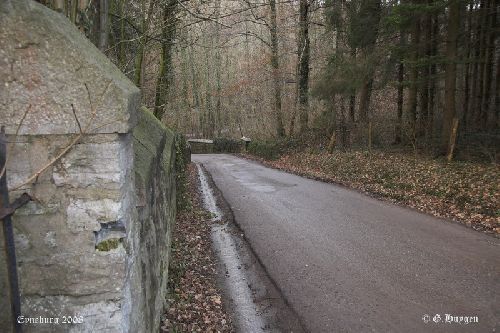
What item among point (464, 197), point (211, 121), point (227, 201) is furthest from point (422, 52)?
point (211, 121)

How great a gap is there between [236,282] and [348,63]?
1483cm

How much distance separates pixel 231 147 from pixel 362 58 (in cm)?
1898

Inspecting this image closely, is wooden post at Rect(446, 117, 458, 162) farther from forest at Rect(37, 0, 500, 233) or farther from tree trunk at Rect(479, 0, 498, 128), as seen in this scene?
tree trunk at Rect(479, 0, 498, 128)

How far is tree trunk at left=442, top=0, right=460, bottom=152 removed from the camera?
1345cm

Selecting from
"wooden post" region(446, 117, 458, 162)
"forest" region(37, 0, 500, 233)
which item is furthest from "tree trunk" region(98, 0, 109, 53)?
"wooden post" region(446, 117, 458, 162)

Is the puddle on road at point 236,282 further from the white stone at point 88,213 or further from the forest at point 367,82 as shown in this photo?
the forest at point 367,82

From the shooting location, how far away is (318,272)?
626 cm

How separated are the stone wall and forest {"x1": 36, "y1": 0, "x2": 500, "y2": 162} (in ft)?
3.37

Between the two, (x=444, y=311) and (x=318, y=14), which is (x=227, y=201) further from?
(x=318, y=14)

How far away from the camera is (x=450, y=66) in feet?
45.4

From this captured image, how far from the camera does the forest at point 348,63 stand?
9.61m

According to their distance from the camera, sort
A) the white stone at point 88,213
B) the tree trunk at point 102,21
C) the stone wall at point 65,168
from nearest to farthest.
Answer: the stone wall at point 65,168 < the white stone at point 88,213 < the tree trunk at point 102,21

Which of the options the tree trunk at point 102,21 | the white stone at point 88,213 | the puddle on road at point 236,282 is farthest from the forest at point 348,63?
the puddle on road at point 236,282

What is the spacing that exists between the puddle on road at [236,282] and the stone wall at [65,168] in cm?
252
